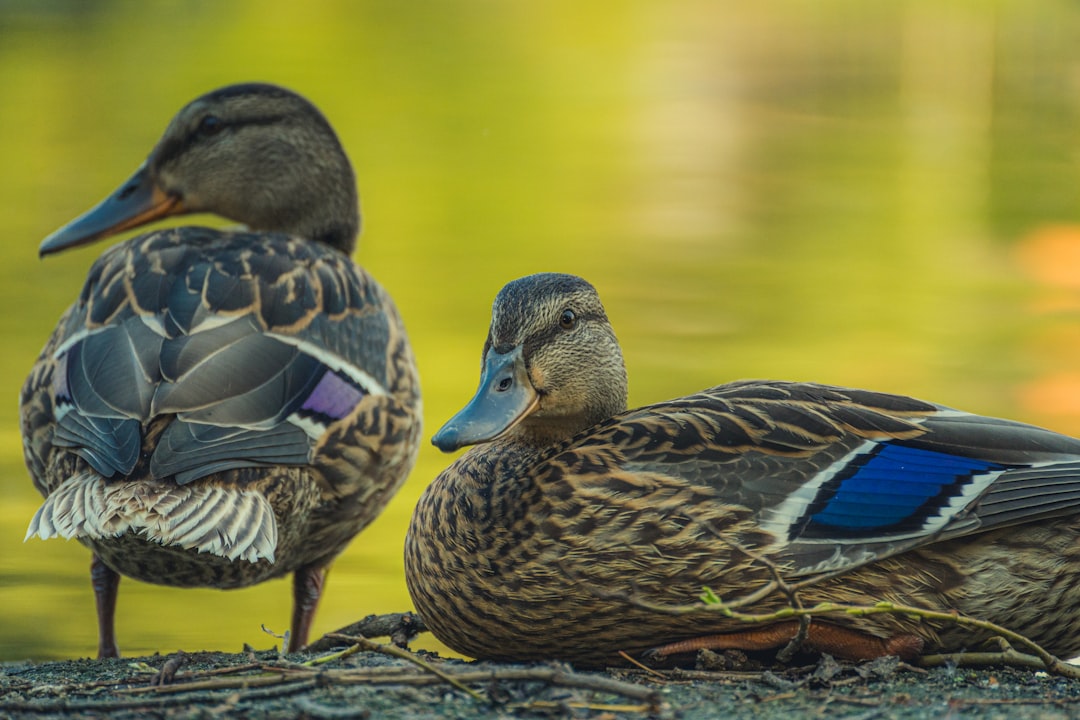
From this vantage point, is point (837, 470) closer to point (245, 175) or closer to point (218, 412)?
point (218, 412)

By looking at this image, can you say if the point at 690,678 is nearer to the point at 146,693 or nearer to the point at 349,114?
the point at 146,693

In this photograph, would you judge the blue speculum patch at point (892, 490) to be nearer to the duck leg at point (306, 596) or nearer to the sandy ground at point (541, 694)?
the sandy ground at point (541, 694)

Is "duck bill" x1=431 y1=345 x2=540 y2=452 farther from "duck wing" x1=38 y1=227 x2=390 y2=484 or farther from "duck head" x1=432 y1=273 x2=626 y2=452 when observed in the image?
"duck wing" x1=38 y1=227 x2=390 y2=484

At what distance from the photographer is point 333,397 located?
558 centimetres

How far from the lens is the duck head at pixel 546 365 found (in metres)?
4.49

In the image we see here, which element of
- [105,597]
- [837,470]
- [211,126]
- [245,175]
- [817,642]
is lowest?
[105,597]

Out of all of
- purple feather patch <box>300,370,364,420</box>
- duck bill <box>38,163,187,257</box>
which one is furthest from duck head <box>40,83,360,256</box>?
purple feather patch <box>300,370,364,420</box>

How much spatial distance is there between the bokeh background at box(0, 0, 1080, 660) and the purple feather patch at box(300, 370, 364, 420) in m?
1.15

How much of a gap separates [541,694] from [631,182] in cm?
1282

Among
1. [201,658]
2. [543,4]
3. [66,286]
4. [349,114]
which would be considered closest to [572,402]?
[201,658]

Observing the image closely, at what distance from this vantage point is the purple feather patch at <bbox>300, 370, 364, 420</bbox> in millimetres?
5457

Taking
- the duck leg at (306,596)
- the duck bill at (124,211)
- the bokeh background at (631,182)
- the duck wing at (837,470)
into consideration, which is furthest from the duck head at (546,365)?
the duck bill at (124,211)

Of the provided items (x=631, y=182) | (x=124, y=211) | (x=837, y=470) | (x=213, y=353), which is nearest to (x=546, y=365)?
(x=837, y=470)

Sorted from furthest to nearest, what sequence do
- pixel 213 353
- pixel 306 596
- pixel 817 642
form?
1. pixel 306 596
2. pixel 213 353
3. pixel 817 642
